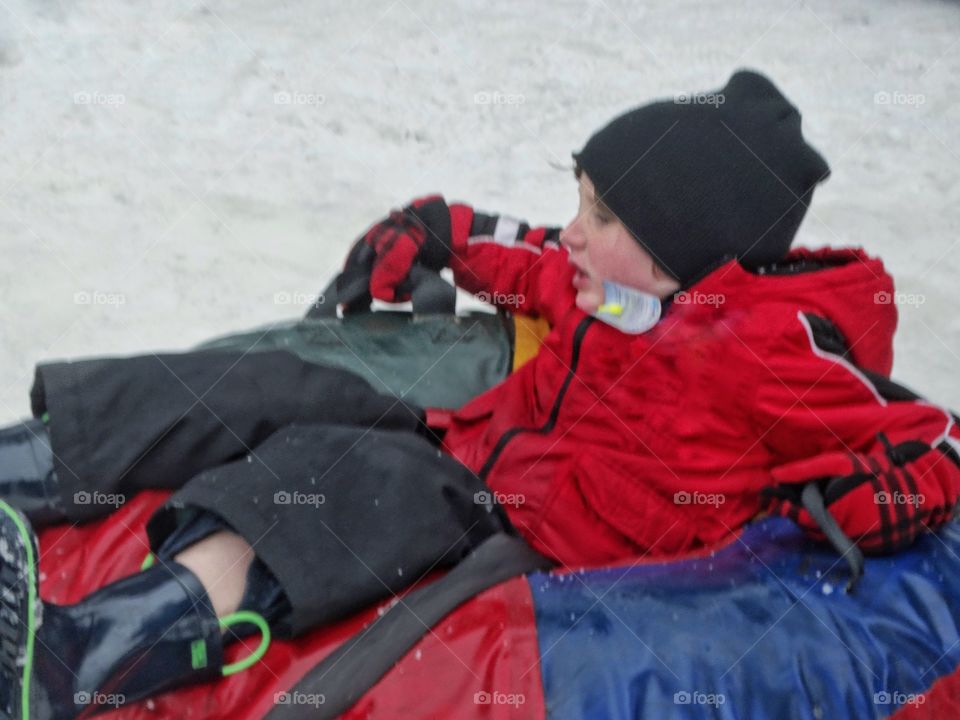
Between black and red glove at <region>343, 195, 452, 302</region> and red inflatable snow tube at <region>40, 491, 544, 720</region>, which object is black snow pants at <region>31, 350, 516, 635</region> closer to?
red inflatable snow tube at <region>40, 491, 544, 720</region>

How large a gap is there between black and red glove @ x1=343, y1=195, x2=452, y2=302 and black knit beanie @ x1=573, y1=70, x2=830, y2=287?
38 centimetres

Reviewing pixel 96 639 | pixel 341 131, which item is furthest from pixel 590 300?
pixel 341 131

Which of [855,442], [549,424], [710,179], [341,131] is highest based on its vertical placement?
[710,179]

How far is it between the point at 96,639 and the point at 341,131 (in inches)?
70.9

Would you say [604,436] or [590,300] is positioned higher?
[590,300]

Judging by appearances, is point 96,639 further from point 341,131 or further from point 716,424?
point 341,131

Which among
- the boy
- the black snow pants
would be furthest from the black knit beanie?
the black snow pants

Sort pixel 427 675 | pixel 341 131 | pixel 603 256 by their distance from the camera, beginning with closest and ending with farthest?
pixel 427 675, pixel 603 256, pixel 341 131

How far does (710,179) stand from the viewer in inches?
48.3

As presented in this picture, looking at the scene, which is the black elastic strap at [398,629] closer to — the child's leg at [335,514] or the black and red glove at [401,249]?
the child's leg at [335,514]

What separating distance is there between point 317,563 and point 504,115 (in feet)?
6.07

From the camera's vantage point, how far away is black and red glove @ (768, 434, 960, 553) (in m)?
1.10

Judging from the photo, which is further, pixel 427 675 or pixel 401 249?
pixel 401 249

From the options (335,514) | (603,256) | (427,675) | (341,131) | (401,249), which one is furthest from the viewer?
(341,131)
